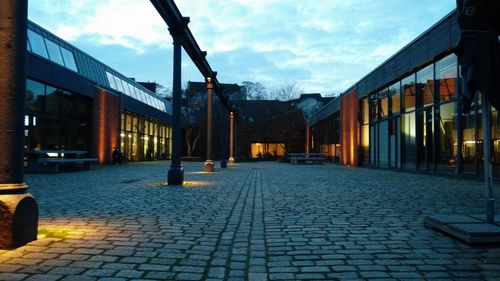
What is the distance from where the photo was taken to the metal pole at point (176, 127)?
13.0 m

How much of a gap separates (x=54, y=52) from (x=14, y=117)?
882 inches

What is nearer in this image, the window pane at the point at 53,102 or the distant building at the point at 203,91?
the window pane at the point at 53,102

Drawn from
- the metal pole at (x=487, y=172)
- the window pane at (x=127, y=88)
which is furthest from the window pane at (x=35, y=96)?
the metal pole at (x=487, y=172)

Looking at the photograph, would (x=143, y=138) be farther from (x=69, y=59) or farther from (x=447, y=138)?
(x=447, y=138)

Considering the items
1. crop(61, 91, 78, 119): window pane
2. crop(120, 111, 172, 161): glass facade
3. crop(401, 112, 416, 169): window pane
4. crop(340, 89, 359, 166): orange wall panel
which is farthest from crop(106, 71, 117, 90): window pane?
crop(401, 112, 416, 169): window pane

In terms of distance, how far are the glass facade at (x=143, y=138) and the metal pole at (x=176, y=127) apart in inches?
954

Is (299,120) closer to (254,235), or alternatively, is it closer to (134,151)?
(134,151)

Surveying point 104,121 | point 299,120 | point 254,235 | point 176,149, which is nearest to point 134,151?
point 104,121

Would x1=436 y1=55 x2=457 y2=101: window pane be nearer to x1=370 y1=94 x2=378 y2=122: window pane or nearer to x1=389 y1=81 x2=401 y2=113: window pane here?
x1=389 y1=81 x2=401 y2=113: window pane

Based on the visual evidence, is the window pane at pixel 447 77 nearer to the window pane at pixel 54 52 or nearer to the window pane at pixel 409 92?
the window pane at pixel 409 92

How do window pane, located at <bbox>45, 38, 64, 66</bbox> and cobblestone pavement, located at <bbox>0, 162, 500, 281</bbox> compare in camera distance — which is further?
window pane, located at <bbox>45, 38, 64, 66</bbox>

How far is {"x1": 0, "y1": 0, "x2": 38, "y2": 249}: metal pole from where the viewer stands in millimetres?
4711

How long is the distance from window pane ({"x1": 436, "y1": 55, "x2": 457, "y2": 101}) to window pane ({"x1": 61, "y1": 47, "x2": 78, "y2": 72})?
20.1m

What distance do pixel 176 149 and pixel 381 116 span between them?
14.7 metres
